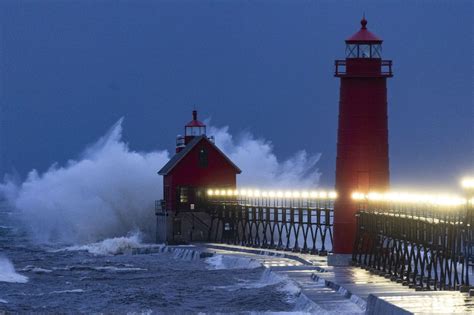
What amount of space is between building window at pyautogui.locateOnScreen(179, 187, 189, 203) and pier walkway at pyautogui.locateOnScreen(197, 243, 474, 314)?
10376 millimetres

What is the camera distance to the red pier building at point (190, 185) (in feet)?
241

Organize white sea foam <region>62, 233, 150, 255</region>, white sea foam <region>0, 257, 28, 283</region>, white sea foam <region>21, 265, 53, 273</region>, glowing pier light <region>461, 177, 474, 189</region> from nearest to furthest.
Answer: glowing pier light <region>461, 177, 474, 189</region> → white sea foam <region>0, 257, 28, 283</region> → white sea foam <region>21, 265, 53, 273</region> → white sea foam <region>62, 233, 150, 255</region>

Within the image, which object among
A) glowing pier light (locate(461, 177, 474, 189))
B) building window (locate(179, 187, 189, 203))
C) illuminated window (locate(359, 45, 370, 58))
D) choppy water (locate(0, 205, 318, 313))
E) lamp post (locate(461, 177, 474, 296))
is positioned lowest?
choppy water (locate(0, 205, 318, 313))

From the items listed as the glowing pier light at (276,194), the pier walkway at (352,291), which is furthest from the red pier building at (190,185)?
the pier walkway at (352,291)

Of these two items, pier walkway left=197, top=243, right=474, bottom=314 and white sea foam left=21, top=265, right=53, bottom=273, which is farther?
white sea foam left=21, top=265, right=53, bottom=273

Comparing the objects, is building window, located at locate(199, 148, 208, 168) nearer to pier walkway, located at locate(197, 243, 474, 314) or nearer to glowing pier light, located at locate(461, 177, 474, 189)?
pier walkway, located at locate(197, 243, 474, 314)

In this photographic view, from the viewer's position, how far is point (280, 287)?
4644 cm

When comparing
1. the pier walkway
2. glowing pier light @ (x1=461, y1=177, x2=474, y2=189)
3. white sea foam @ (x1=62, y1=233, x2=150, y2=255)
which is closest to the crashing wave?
white sea foam @ (x1=62, y1=233, x2=150, y2=255)

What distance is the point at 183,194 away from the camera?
244 ft

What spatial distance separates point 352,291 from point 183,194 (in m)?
36.1

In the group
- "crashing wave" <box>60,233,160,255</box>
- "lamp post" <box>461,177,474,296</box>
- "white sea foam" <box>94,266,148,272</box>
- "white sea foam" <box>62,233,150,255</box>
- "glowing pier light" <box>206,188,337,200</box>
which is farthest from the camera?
"white sea foam" <box>62,233,150,255</box>

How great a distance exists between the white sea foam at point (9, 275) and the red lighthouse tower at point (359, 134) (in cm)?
1508

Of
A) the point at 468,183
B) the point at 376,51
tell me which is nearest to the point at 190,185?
the point at 376,51

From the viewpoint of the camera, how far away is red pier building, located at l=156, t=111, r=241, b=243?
73.4 metres
